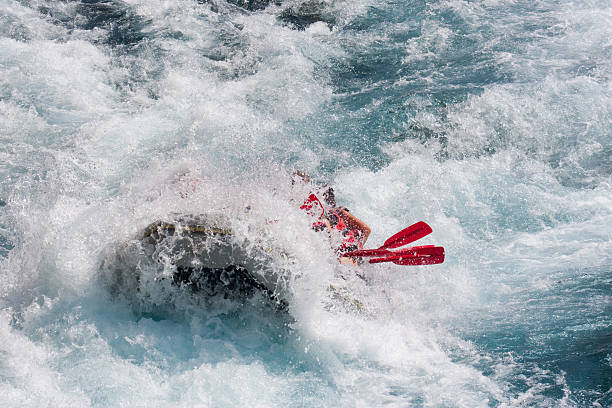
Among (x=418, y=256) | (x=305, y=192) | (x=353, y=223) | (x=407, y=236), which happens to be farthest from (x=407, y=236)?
(x=305, y=192)

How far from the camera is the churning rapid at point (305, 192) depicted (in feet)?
13.3

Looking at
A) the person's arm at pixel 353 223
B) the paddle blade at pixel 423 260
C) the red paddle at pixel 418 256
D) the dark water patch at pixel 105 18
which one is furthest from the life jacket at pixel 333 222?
the dark water patch at pixel 105 18

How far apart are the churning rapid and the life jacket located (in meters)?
0.12

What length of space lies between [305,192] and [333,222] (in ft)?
1.29

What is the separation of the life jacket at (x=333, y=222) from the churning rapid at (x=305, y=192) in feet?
0.39

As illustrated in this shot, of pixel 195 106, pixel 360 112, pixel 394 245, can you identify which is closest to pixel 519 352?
pixel 394 245

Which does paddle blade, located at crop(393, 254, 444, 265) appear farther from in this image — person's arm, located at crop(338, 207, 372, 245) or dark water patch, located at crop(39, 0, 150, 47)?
dark water patch, located at crop(39, 0, 150, 47)

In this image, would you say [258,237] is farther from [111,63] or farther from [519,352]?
[111,63]

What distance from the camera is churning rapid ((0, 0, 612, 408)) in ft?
13.3

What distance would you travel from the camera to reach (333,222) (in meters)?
4.96

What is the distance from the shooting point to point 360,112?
26.0 feet

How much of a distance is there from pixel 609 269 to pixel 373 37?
6.36 meters

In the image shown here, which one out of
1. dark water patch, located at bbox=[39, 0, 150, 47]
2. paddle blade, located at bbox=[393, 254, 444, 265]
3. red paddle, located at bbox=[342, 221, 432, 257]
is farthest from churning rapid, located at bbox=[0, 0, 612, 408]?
paddle blade, located at bbox=[393, 254, 444, 265]

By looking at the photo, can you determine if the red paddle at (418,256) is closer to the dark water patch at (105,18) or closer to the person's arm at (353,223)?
the person's arm at (353,223)
